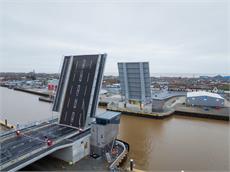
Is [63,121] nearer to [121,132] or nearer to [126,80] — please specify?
[121,132]

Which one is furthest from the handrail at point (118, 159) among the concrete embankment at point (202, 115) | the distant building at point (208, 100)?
the distant building at point (208, 100)

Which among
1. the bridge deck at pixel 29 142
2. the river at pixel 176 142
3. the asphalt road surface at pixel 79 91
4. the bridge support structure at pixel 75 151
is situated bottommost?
the river at pixel 176 142

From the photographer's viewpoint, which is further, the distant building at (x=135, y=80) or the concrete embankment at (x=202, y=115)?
the distant building at (x=135, y=80)

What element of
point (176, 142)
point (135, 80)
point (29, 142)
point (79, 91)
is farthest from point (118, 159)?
point (135, 80)

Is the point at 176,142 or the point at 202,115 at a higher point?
the point at 202,115

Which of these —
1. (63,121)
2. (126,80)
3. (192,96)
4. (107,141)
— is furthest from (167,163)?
(192,96)

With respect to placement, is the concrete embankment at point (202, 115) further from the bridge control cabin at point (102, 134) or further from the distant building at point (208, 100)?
the bridge control cabin at point (102, 134)

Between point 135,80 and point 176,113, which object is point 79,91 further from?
point 176,113

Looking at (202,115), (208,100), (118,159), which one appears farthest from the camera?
(208,100)
